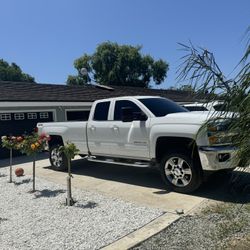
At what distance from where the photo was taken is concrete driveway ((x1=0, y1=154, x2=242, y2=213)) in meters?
6.27

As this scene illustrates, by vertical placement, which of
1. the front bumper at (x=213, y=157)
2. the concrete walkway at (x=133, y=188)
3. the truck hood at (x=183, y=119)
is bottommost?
the concrete walkway at (x=133, y=188)

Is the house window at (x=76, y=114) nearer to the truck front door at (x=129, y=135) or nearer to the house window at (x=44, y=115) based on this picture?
the house window at (x=44, y=115)

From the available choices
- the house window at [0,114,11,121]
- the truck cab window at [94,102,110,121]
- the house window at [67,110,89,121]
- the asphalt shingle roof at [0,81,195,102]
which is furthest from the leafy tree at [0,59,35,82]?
the truck cab window at [94,102,110,121]

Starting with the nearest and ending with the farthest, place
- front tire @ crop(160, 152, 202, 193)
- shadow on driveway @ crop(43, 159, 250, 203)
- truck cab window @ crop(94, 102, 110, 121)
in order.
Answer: shadow on driveway @ crop(43, 159, 250, 203), front tire @ crop(160, 152, 202, 193), truck cab window @ crop(94, 102, 110, 121)

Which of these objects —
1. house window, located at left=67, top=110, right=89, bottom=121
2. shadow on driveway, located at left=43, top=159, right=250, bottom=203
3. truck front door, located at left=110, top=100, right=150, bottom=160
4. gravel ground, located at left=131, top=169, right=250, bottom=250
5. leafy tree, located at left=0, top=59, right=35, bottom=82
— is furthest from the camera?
leafy tree, located at left=0, top=59, right=35, bottom=82

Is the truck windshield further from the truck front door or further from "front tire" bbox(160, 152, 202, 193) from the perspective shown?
"front tire" bbox(160, 152, 202, 193)

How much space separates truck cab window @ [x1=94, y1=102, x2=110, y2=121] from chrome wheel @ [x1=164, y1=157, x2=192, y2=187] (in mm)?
2326

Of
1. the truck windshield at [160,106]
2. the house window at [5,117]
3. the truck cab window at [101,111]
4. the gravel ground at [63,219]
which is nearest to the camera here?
the gravel ground at [63,219]

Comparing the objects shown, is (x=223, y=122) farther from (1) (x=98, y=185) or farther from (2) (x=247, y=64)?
(1) (x=98, y=185)

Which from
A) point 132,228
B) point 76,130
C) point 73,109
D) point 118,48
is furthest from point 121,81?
point 132,228

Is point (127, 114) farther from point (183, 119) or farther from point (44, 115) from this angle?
point (44, 115)

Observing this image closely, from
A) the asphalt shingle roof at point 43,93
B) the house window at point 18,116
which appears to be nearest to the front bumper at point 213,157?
the asphalt shingle roof at point 43,93

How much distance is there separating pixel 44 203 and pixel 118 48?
4527 centimetres

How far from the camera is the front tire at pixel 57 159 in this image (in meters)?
9.65
